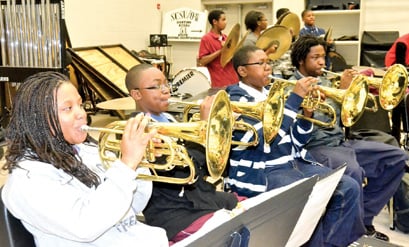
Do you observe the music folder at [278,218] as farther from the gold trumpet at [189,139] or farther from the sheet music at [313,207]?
the gold trumpet at [189,139]

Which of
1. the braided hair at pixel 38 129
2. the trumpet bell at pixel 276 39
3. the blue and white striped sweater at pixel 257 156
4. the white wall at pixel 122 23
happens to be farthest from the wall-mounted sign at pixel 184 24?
the braided hair at pixel 38 129

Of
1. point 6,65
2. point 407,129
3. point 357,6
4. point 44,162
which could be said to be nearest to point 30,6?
point 6,65

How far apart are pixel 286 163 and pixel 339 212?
0.40 m

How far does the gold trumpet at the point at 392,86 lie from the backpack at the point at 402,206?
0.56 meters

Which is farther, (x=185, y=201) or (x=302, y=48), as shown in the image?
(x=302, y=48)

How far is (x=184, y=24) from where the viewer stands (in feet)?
30.8

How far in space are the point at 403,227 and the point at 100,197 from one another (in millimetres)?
2481

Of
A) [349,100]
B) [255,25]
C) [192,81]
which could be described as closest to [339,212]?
[349,100]

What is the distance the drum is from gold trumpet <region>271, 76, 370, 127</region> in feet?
5.70

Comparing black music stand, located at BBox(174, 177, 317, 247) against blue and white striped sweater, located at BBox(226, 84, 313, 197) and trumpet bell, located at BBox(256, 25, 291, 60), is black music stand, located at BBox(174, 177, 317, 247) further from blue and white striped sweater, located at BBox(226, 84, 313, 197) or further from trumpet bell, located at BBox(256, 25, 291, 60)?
trumpet bell, located at BBox(256, 25, 291, 60)

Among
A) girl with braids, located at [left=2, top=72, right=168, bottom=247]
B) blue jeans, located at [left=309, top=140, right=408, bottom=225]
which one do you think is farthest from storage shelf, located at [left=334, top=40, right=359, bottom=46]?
girl with braids, located at [left=2, top=72, right=168, bottom=247]

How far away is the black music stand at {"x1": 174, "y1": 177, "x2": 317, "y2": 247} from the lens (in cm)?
127

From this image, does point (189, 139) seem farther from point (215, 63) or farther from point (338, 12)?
point (338, 12)

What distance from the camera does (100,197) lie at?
1359 mm
